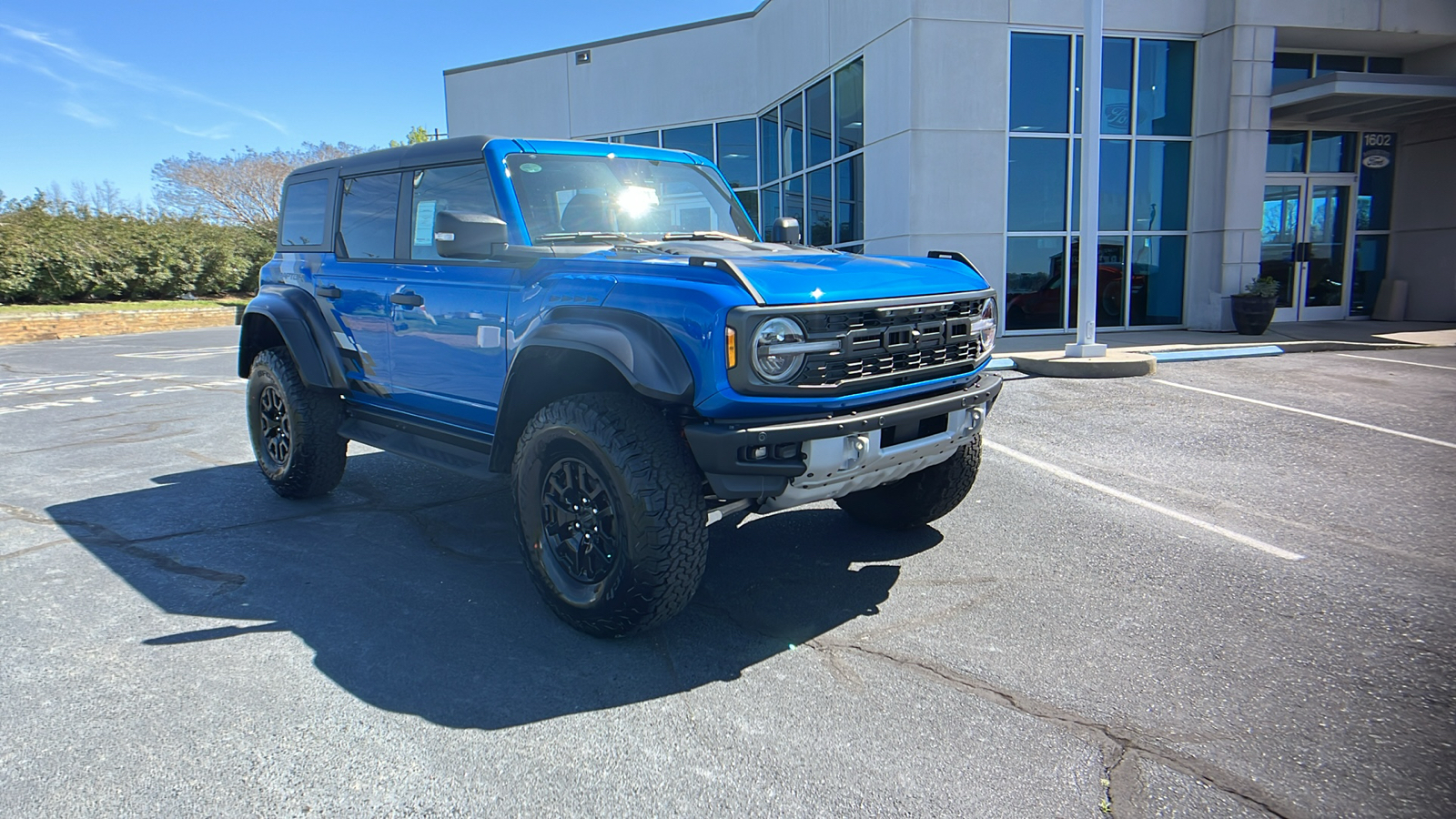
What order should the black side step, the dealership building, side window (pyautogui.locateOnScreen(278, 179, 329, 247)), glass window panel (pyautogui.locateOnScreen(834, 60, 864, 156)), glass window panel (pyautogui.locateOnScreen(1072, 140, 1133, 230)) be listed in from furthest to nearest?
glass window panel (pyautogui.locateOnScreen(834, 60, 864, 156)) → glass window panel (pyautogui.locateOnScreen(1072, 140, 1133, 230)) → the dealership building → side window (pyautogui.locateOnScreen(278, 179, 329, 247)) → the black side step

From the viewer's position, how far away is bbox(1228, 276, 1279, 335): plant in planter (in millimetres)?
13180

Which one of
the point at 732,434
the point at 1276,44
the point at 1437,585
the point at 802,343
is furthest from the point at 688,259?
the point at 1276,44

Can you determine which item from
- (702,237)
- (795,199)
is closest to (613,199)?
(702,237)

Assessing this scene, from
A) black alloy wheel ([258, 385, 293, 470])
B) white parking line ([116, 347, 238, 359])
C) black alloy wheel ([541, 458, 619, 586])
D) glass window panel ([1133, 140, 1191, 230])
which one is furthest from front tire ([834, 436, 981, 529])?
white parking line ([116, 347, 238, 359])

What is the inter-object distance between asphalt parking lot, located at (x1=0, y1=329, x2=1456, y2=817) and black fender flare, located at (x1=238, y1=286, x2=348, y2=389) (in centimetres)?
86

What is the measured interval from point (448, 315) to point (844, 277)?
199 centimetres

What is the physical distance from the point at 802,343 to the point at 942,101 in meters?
11.0

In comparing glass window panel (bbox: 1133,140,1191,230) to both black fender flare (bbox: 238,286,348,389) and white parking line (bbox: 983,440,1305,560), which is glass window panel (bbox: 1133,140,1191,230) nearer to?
white parking line (bbox: 983,440,1305,560)

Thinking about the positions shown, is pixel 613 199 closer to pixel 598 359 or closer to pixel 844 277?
pixel 598 359

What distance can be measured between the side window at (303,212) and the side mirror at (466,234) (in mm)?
1981

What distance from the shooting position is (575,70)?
21188 mm

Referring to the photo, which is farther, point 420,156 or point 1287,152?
point 1287,152

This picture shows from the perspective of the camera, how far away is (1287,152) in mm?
14953

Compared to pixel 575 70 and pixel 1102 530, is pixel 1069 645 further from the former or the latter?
pixel 575 70
